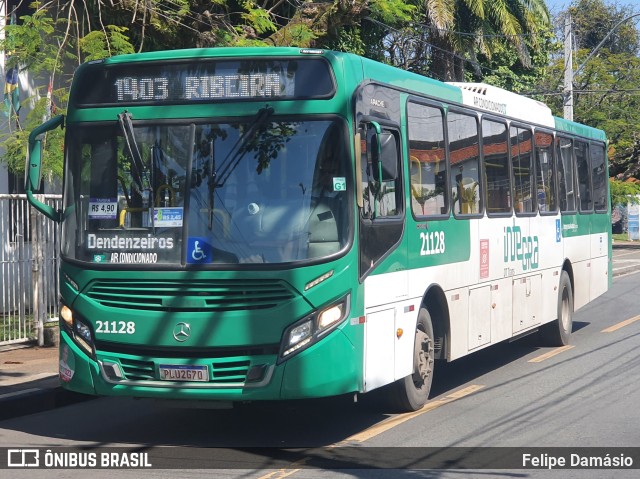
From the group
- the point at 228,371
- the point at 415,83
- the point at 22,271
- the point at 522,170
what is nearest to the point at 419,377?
the point at 228,371

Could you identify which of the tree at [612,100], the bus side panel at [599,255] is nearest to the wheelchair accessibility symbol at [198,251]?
the bus side panel at [599,255]

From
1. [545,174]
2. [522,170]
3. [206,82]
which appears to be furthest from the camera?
[545,174]

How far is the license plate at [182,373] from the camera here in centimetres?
800

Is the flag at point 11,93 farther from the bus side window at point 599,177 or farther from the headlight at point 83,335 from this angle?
the bus side window at point 599,177

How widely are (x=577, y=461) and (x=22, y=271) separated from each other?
351 inches

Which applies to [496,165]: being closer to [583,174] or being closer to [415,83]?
[415,83]

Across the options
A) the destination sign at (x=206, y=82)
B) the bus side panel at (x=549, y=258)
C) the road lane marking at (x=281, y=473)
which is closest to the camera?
the road lane marking at (x=281, y=473)

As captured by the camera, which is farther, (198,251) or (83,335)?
(83,335)

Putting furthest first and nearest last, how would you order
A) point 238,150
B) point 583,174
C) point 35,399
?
point 583,174 → point 35,399 → point 238,150

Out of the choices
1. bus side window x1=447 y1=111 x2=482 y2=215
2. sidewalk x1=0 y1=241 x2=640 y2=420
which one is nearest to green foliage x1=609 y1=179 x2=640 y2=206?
bus side window x1=447 y1=111 x2=482 y2=215

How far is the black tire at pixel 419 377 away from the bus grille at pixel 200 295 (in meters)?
2.12

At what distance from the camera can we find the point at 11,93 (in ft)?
54.3

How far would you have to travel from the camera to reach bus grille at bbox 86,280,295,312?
7.92 m

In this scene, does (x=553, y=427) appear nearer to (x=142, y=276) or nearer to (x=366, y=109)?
(x=366, y=109)
